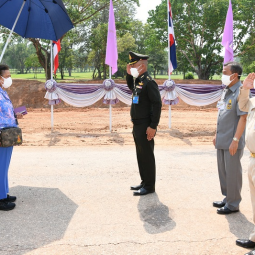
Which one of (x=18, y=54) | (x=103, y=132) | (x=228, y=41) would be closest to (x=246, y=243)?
(x=103, y=132)

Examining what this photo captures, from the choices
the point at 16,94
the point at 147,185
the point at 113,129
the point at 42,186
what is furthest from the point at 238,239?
the point at 16,94

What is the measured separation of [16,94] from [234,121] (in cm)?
1817

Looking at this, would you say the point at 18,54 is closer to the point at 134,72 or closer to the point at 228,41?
the point at 228,41

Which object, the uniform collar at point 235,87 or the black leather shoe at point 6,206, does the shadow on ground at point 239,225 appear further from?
the black leather shoe at point 6,206

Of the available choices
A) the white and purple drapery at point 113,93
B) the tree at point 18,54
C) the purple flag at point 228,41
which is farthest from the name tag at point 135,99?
the tree at point 18,54

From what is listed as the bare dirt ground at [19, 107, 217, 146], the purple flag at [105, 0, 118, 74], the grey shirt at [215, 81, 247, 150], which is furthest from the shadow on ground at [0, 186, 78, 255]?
the purple flag at [105, 0, 118, 74]

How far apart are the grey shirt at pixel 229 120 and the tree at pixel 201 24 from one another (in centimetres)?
2344

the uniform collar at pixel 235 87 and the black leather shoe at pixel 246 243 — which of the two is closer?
the black leather shoe at pixel 246 243

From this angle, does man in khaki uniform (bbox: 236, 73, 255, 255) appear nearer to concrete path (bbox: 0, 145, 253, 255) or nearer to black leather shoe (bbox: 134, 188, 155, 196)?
concrete path (bbox: 0, 145, 253, 255)

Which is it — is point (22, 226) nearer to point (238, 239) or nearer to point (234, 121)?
point (238, 239)

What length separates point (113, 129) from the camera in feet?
36.9

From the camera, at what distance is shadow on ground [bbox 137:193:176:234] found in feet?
12.1

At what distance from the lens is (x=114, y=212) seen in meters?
4.14

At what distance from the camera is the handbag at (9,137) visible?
4.11m
